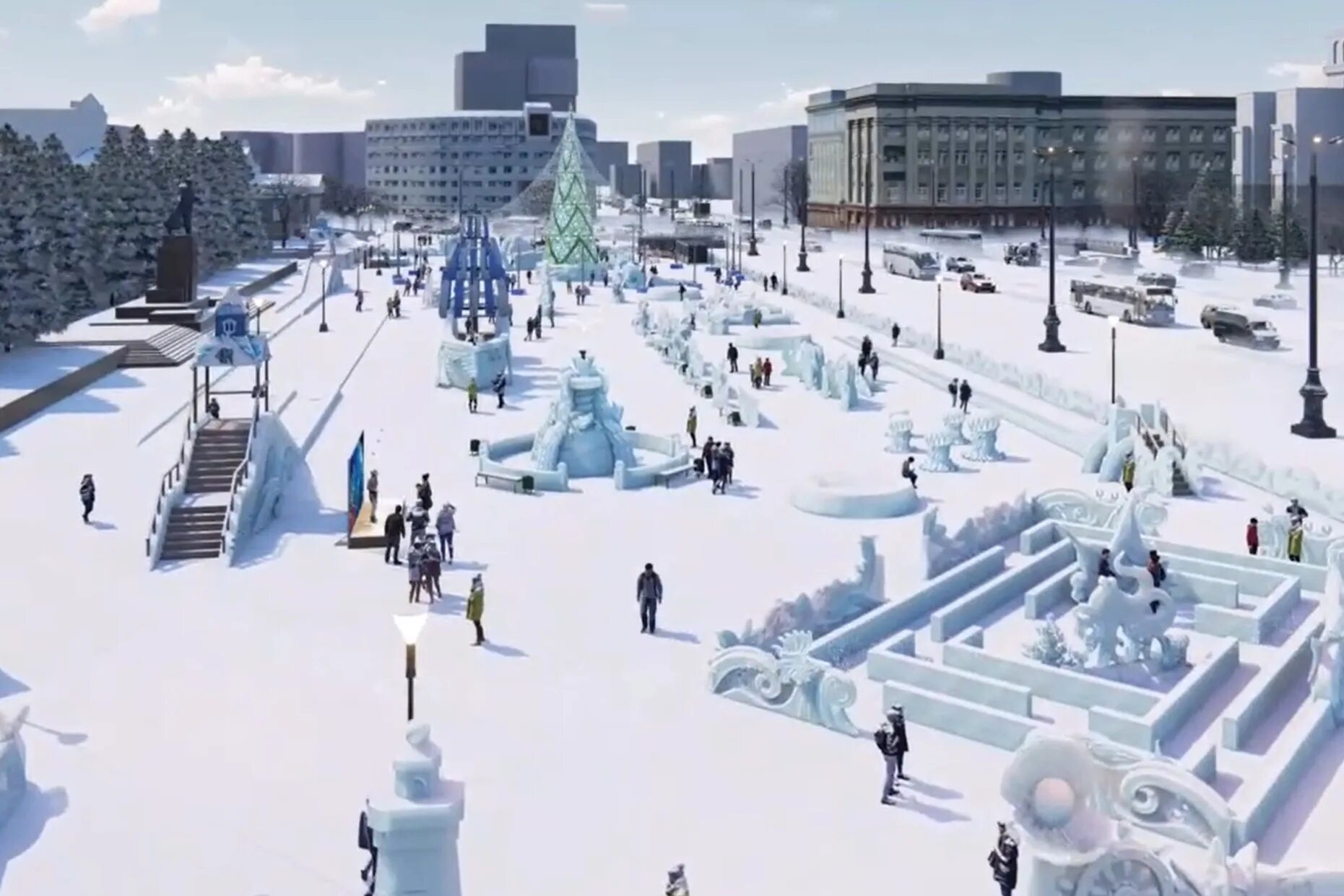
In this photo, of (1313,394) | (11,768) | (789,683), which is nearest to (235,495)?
(11,768)

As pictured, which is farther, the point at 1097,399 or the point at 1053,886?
the point at 1097,399

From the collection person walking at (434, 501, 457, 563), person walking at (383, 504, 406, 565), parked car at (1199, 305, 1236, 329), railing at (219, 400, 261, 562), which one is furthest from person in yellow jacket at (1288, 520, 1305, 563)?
parked car at (1199, 305, 1236, 329)

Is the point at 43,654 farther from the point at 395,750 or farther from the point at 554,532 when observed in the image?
the point at 554,532

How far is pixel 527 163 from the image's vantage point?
197750mm

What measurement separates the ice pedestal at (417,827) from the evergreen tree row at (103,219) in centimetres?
3736

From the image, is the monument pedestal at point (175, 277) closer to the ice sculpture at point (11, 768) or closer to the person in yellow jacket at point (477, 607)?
the person in yellow jacket at point (477, 607)

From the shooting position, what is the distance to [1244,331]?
165 ft

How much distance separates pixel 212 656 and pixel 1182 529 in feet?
52.3

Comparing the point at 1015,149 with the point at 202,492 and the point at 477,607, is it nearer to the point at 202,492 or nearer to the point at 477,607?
the point at 202,492

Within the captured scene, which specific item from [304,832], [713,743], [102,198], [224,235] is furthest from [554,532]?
[224,235]

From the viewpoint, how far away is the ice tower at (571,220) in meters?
87.1

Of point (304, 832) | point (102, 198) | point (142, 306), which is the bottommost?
point (304, 832)

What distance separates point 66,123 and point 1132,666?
4646 inches

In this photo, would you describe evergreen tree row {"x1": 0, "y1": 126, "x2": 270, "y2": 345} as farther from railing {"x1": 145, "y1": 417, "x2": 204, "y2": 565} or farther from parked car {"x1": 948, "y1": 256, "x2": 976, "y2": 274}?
parked car {"x1": 948, "y1": 256, "x2": 976, "y2": 274}
